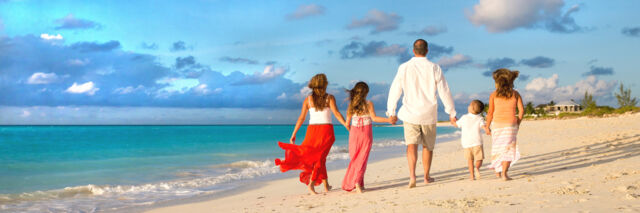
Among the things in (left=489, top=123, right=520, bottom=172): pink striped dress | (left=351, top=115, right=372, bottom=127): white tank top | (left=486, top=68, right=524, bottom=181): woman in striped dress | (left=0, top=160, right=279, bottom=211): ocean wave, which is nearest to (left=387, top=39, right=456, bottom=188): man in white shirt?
(left=351, top=115, right=372, bottom=127): white tank top

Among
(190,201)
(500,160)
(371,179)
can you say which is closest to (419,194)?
(500,160)

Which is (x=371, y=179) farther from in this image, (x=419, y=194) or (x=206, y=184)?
(x=206, y=184)

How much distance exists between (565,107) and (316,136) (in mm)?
117299

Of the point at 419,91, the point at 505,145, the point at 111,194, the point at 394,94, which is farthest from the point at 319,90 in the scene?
the point at 111,194

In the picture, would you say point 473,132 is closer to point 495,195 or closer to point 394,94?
point 394,94

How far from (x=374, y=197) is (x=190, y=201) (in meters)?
3.47

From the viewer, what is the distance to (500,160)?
6.12 m

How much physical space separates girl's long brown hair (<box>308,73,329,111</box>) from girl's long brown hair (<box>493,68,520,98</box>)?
2472 millimetres

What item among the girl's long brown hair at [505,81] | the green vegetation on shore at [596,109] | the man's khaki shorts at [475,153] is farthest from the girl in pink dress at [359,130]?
the green vegetation on shore at [596,109]

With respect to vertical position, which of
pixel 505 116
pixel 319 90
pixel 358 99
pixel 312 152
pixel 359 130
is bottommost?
pixel 312 152

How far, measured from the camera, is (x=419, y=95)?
5711 millimetres

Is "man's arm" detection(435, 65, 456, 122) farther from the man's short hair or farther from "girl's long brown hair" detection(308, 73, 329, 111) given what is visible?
"girl's long brown hair" detection(308, 73, 329, 111)

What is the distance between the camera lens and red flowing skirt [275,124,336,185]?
6035 mm

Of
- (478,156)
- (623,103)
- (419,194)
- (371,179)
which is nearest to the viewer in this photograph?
(419,194)
